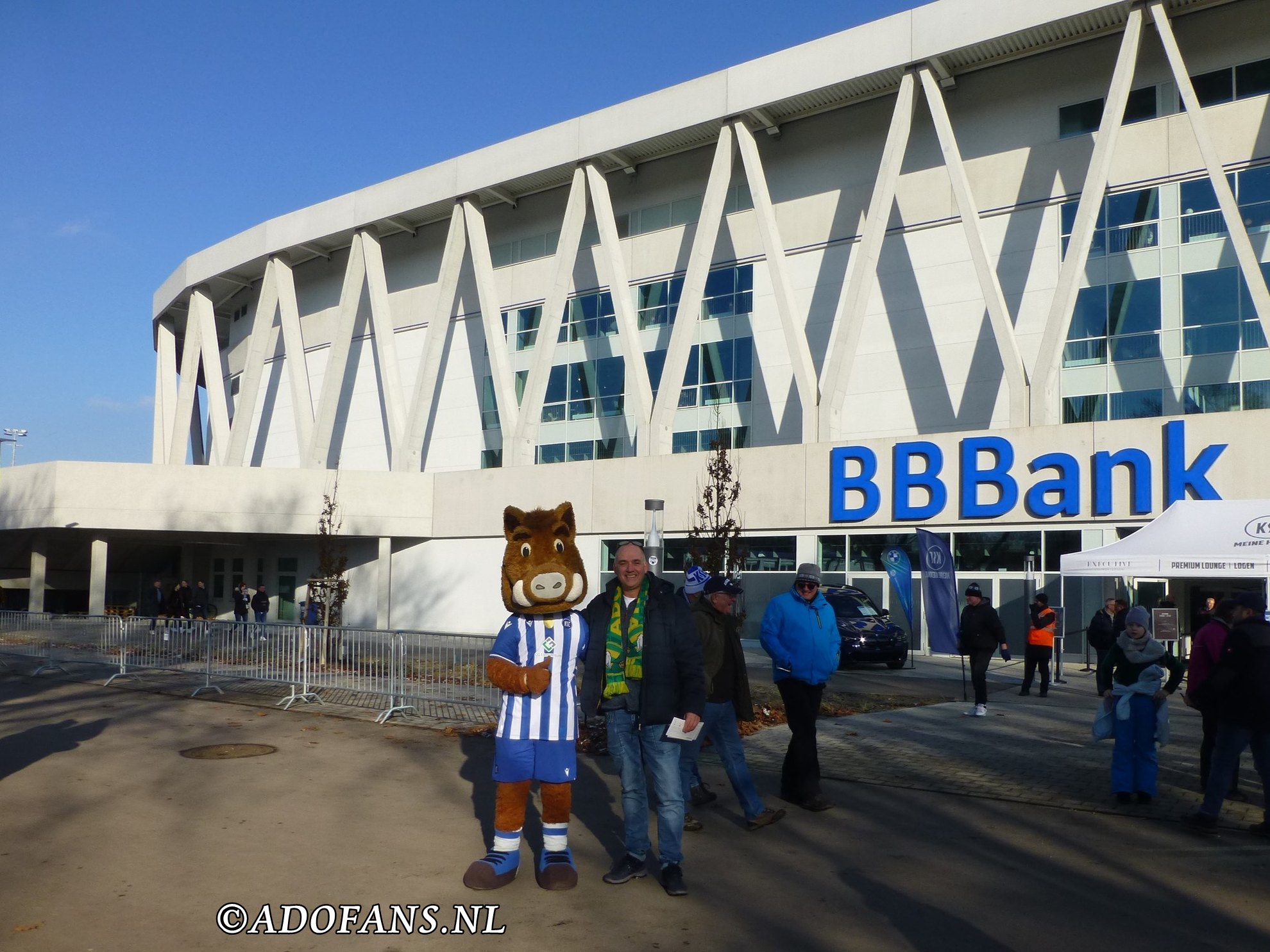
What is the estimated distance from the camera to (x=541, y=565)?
6555mm

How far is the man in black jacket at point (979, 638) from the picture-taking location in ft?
49.1

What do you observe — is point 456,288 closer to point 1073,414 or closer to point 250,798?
point 1073,414

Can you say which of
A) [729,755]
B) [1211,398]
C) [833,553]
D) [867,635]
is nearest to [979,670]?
[729,755]

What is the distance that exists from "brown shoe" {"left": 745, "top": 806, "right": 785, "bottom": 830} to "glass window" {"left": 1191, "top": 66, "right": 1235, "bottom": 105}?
25796 millimetres

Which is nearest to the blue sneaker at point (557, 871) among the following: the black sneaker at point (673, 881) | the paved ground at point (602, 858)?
the paved ground at point (602, 858)

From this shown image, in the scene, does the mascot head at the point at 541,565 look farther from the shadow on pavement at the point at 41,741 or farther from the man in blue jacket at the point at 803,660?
the shadow on pavement at the point at 41,741

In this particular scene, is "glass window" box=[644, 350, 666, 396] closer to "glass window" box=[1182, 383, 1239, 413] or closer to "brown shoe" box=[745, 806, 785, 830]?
"glass window" box=[1182, 383, 1239, 413]

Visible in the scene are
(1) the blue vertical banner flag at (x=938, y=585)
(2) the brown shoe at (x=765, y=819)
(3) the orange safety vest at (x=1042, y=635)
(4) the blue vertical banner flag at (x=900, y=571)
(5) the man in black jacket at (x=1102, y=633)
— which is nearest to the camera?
(2) the brown shoe at (x=765, y=819)

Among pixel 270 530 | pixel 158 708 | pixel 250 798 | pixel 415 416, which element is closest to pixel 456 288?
pixel 415 416

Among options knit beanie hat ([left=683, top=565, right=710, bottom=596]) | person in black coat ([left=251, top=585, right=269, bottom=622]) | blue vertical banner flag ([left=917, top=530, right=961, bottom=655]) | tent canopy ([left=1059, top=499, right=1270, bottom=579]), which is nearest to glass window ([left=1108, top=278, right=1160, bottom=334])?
blue vertical banner flag ([left=917, top=530, right=961, bottom=655])

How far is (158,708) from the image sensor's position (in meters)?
14.5

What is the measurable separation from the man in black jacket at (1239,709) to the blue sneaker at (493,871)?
5100 mm

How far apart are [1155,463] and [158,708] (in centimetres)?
2112

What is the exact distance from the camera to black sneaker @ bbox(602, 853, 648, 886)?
6.38m
